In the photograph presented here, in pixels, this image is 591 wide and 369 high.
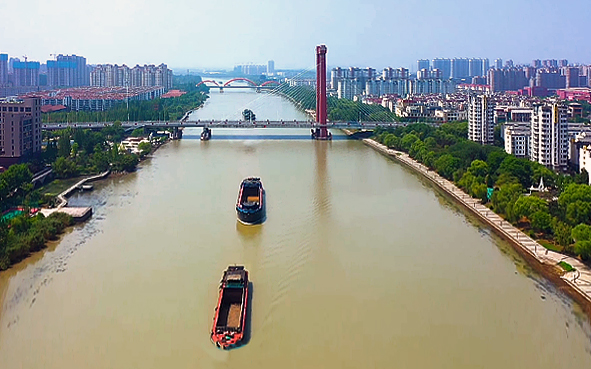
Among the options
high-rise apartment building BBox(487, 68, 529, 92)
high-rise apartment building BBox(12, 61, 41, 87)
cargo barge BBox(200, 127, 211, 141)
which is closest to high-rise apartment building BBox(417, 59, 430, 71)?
high-rise apartment building BBox(487, 68, 529, 92)

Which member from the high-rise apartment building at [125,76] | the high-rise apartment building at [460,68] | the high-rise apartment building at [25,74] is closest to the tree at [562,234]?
the high-rise apartment building at [125,76]

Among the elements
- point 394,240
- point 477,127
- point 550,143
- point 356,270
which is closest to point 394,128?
point 477,127

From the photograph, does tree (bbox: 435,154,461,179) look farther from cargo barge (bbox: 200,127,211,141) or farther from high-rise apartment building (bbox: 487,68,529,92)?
high-rise apartment building (bbox: 487,68,529,92)

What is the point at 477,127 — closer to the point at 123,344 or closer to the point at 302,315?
the point at 302,315

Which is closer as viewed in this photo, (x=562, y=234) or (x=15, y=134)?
(x=562, y=234)

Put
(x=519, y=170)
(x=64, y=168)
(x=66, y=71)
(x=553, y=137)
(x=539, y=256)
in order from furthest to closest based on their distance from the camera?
(x=66, y=71) < (x=64, y=168) < (x=553, y=137) < (x=519, y=170) < (x=539, y=256)

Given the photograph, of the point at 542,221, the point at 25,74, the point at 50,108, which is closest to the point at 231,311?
the point at 542,221

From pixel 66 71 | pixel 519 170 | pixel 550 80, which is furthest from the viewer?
pixel 66 71

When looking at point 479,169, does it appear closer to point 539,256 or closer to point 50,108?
point 539,256
